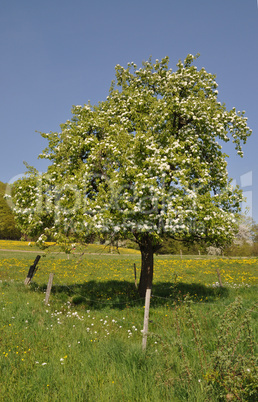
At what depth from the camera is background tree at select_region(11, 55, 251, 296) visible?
1234 cm

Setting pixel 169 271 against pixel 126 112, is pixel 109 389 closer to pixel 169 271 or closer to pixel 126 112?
pixel 126 112

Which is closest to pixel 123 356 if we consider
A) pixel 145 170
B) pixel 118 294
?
pixel 145 170

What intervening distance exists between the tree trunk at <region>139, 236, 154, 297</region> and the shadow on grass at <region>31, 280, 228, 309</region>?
69 cm

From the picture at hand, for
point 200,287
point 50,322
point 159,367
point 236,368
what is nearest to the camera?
point 236,368

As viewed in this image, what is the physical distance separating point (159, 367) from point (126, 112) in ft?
42.1

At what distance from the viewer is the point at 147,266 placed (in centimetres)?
1614

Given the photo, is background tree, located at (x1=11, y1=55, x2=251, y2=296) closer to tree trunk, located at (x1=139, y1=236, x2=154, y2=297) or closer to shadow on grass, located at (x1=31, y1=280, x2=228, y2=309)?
tree trunk, located at (x1=139, y1=236, x2=154, y2=297)

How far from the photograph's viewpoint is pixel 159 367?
6.55 metres

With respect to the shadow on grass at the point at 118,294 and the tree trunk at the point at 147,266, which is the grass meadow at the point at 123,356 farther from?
the tree trunk at the point at 147,266

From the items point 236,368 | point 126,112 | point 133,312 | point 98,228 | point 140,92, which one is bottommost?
point 133,312

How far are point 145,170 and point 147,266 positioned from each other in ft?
20.0

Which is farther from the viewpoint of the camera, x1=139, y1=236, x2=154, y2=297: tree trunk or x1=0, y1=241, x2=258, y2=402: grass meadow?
x1=139, y1=236, x2=154, y2=297: tree trunk

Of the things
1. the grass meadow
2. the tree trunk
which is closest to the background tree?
the tree trunk

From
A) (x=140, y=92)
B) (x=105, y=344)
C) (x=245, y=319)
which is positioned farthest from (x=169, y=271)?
(x=245, y=319)
